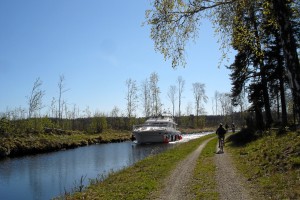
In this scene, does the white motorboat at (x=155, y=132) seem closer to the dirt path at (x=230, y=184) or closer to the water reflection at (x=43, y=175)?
the water reflection at (x=43, y=175)

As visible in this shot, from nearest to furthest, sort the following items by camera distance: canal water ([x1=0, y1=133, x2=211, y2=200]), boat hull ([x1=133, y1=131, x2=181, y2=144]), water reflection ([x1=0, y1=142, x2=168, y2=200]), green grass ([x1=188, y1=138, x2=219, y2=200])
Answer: green grass ([x1=188, y1=138, x2=219, y2=200]), canal water ([x1=0, y1=133, x2=211, y2=200]), water reflection ([x1=0, y1=142, x2=168, y2=200]), boat hull ([x1=133, y1=131, x2=181, y2=144])

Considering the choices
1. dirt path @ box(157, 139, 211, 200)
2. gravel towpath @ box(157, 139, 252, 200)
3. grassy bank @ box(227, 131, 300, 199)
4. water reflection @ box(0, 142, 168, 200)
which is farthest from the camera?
water reflection @ box(0, 142, 168, 200)

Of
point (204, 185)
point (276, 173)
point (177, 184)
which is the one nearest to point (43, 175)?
point (177, 184)

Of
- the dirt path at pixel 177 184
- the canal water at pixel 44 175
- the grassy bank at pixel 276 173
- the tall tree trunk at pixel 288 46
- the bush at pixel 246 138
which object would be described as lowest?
the canal water at pixel 44 175

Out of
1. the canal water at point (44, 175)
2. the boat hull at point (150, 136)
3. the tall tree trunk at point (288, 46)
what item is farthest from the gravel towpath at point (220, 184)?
the boat hull at point (150, 136)

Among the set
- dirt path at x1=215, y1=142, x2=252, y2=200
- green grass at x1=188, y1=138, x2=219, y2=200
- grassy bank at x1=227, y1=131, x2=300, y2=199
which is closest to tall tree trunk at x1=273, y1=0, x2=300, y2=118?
grassy bank at x1=227, y1=131, x2=300, y2=199

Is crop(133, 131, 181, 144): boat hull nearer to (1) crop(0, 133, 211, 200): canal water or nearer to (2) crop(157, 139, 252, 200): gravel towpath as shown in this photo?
(1) crop(0, 133, 211, 200): canal water

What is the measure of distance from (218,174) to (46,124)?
5064 cm

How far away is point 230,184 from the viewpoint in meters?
10.9

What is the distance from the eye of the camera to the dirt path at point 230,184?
9367mm

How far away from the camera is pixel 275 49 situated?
1216 inches

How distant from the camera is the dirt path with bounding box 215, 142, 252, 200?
30.7 ft

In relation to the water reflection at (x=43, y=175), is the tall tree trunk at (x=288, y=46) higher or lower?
A: higher

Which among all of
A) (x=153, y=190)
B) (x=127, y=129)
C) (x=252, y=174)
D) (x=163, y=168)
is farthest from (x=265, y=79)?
(x=127, y=129)
